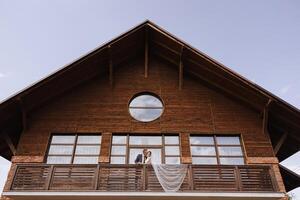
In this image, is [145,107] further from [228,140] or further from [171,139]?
[228,140]

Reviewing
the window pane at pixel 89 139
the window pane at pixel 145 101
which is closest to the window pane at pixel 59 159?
the window pane at pixel 89 139

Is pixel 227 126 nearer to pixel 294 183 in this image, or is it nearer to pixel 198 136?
pixel 198 136

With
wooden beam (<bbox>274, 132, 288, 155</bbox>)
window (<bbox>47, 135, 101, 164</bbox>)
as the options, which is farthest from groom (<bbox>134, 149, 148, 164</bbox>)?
wooden beam (<bbox>274, 132, 288, 155</bbox>)

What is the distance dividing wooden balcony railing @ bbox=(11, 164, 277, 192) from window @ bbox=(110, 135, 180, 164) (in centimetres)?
100

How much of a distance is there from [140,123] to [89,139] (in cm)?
207

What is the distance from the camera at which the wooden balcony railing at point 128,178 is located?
1034 centimetres

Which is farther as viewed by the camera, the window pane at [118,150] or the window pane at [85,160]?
the window pane at [118,150]

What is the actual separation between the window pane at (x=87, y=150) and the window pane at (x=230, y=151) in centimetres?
465

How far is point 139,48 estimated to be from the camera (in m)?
14.5

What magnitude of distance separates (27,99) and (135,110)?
425cm

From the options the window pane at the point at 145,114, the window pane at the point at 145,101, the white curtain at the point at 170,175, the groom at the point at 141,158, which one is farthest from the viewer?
the window pane at the point at 145,101

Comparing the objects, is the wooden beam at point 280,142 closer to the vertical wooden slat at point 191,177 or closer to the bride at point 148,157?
the vertical wooden slat at point 191,177

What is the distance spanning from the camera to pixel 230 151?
12.0 metres

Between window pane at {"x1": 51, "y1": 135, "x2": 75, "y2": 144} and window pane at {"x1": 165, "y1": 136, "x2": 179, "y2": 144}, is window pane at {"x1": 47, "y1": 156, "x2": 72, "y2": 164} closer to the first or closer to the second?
window pane at {"x1": 51, "y1": 135, "x2": 75, "y2": 144}
